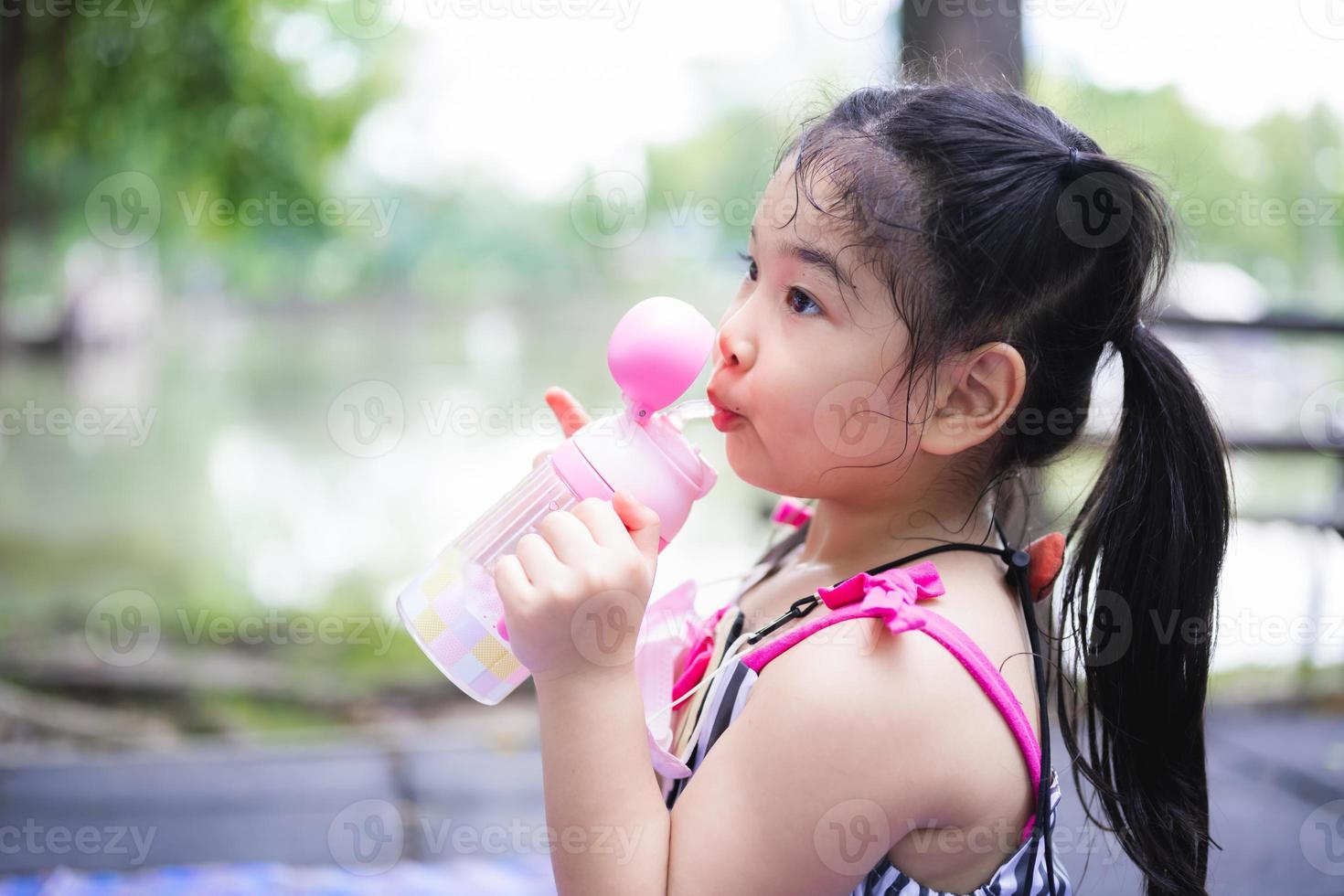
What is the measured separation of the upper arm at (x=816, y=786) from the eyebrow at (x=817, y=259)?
27 cm

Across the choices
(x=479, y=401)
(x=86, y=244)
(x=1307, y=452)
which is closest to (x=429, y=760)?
(x=1307, y=452)

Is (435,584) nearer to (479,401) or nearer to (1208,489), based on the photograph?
(1208,489)

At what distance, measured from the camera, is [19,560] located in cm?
458

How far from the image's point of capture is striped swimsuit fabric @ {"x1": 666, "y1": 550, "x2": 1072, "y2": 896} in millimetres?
798

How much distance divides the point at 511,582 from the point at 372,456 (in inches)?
254

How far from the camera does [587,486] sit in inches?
33.1

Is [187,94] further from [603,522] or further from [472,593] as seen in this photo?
[603,522]

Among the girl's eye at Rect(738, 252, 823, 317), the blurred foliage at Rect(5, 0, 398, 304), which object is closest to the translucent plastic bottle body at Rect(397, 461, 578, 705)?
the girl's eye at Rect(738, 252, 823, 317)

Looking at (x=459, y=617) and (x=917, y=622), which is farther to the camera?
(x=459, y=617)

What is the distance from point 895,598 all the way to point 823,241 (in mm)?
279
